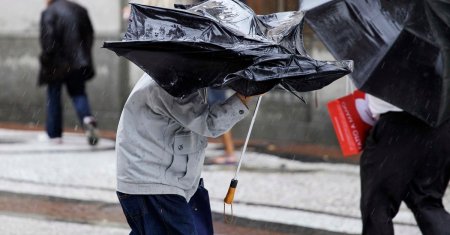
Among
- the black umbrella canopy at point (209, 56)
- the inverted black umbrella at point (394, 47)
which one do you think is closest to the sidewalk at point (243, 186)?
Result: the inverted black umbrella at point (394, 47)

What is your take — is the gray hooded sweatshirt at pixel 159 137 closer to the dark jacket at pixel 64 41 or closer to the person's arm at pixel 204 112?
the person's arm at pixel 204 112

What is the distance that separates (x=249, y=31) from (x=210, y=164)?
5.43m

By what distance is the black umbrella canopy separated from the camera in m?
3.37

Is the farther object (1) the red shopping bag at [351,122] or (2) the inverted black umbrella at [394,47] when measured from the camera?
(1) the red shopping bag at [351,122]

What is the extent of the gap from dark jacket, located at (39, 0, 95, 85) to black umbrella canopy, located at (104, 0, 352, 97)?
7.04m

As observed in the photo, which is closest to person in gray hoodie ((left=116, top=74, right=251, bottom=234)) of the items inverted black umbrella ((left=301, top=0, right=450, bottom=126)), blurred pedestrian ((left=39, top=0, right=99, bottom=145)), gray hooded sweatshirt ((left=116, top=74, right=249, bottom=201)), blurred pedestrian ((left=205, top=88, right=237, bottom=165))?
gray hooded sweatshirt ((left=116, top=74, right=249, bottom=201))

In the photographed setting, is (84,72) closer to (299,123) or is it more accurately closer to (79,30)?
(79,30)

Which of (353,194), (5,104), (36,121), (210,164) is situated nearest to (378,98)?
(353,194)

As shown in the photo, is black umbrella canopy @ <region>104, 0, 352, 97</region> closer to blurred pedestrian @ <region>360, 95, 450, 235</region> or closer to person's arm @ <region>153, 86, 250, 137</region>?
person's arm @ <region>153, 86, 250, 137</region>

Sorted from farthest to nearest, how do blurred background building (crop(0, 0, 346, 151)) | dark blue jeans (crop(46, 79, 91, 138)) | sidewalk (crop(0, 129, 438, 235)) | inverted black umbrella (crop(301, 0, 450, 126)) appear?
blurred background building (crop(0, 0, 346, 151)), dark blue jeans (crop(46, 79, 91, 138)), sidewalk (crop(0, 129, 438, 235)), inverted black umbrella (crop(301, 0, 450, 126))

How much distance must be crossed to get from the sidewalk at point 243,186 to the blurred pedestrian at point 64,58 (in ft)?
1.11

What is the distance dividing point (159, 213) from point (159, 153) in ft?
0.86

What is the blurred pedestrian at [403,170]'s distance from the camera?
4559 millimetres

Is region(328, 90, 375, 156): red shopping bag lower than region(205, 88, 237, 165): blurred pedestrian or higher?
higher
